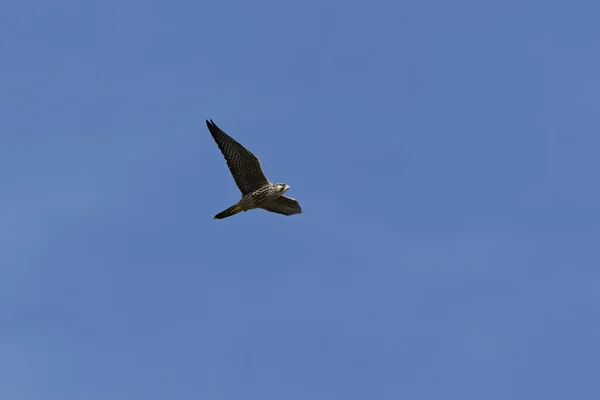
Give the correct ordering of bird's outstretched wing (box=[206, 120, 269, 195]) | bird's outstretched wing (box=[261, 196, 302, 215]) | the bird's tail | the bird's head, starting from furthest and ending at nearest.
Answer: bird's outstretched wing (box=[261, 196, 302, 215]), the bird's tail, the bird's head, bird's outstretched wing (box=[206, 120, 269, 195])

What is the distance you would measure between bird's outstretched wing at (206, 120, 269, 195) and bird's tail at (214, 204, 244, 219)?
22.8 inches

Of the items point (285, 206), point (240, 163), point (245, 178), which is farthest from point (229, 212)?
point (285, 206)

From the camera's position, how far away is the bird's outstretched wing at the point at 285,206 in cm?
5259

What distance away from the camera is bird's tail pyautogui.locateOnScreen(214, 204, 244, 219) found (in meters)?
51.1

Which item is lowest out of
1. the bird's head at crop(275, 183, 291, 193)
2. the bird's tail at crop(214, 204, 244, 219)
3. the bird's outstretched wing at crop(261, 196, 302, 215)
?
the bird's tail at crop(214, 204, 244, 219)

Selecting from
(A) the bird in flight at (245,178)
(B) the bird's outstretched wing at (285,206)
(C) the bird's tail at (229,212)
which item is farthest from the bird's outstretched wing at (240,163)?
(B) the bird's outstretched wing at (285,206)

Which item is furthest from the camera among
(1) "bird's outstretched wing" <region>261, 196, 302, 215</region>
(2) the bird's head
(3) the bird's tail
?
(1) "bird's outstretched wing" <region>261, 196, 302, 215</region>

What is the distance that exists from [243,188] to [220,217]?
1.34m

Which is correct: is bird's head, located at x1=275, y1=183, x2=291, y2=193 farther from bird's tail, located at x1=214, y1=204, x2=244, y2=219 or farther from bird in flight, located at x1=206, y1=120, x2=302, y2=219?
bird's tail, located at x1=214, y1=204, x2=244, y2=219

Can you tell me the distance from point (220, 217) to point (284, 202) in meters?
2.67

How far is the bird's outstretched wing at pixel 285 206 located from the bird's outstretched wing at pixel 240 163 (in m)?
1.86

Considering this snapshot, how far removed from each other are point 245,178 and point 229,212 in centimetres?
140

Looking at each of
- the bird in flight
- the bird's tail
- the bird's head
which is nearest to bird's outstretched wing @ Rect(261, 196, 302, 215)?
the bird in flight

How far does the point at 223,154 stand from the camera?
5056 centimetres
